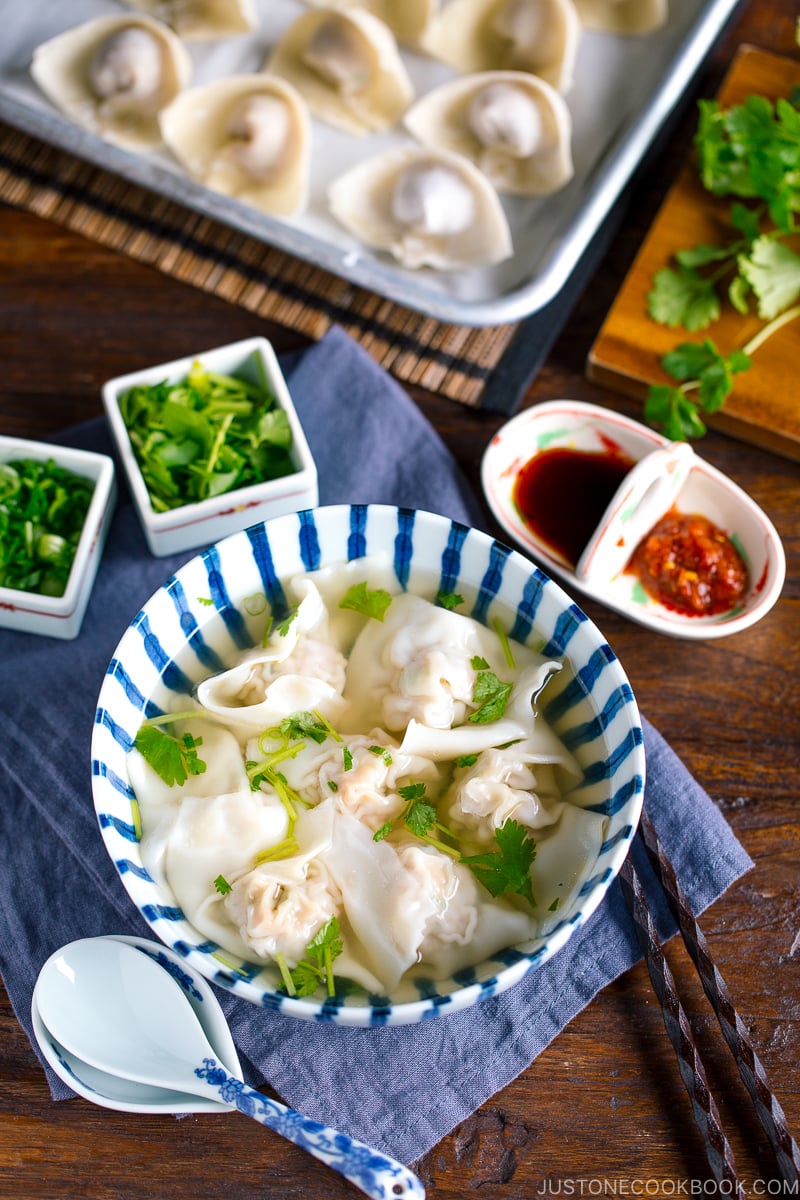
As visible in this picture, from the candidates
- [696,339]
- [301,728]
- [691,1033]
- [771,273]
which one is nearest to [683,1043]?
[691,1033]

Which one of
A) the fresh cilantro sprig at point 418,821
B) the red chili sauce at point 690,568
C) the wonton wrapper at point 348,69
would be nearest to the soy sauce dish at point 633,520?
the red chili sauce at point 690,568

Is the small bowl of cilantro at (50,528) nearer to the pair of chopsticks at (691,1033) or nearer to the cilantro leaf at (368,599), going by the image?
the cilantro leaf at (368,599)

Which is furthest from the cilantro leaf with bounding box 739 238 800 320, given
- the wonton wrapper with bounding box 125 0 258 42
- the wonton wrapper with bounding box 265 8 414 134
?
the wonton wrapper with bounding box 125 0 258 42

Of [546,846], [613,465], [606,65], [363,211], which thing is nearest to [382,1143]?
[546,846]

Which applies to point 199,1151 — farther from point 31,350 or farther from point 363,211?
point 363,211

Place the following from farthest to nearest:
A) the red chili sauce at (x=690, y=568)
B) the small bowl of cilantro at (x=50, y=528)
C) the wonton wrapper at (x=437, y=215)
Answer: the wonton wrapper at (x=437, y=215) → the red chili sauce at (x=690, y=568) → the small bowl of cilantro at (x=50, y=528)
